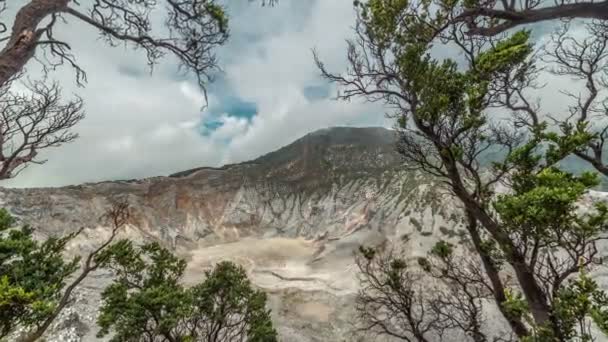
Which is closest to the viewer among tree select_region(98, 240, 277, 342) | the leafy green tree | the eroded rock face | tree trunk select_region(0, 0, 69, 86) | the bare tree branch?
tree trunk select_region(0, 0, 69, 86)

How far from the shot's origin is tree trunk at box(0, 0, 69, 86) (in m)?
3.44

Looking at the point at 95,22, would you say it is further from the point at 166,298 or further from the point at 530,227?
the point at 166,298

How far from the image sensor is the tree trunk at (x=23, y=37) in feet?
11.3

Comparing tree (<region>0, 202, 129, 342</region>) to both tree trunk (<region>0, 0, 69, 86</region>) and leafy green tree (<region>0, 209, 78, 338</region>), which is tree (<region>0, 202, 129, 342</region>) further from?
tree trunk (<region>0, 0, 69, 86</region>)

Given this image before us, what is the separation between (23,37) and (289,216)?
43084mm

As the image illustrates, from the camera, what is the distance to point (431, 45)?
6043 mm

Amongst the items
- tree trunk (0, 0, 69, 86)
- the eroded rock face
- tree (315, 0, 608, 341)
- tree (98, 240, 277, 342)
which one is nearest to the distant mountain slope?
the eroded rock face

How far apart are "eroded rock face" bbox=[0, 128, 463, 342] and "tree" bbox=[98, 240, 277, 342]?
1135 cm

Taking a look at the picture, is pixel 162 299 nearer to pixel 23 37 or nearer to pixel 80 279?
pixel 80 279

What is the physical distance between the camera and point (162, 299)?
370 inches

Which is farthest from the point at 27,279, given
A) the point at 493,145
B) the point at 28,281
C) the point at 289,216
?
the point at 289,216

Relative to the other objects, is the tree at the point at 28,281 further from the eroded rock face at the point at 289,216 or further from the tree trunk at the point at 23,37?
the eroded rock face at the point at 289,216

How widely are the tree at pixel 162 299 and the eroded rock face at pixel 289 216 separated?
11.4 m

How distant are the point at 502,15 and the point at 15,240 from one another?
809 centimetres
